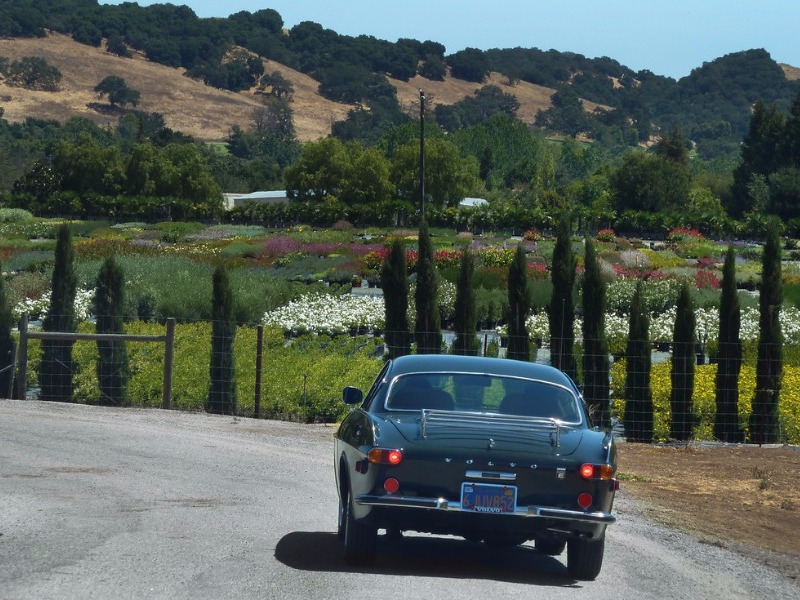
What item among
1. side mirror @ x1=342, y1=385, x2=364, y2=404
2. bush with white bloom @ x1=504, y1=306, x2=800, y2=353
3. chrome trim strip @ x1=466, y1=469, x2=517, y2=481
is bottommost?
bush with white bloom @ x1=504, y1=306, x2=800, y2=353

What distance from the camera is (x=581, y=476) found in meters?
8.97

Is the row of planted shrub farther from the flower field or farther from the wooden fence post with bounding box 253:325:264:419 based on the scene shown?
the wooden fence post with bounding box 253:325:264:419

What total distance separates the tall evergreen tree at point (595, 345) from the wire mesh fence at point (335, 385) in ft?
0.14

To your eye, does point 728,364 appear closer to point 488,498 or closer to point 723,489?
point 723,489

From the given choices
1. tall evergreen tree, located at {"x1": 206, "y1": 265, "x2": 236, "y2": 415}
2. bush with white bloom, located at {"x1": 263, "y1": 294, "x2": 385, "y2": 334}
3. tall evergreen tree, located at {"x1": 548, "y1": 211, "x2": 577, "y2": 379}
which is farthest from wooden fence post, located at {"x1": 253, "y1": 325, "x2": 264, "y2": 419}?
bush with white bloom, located at {"x1": 263, "y1": 294, "x2": 385, "y2": 334}

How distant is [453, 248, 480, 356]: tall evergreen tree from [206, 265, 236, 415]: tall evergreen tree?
4.67 m

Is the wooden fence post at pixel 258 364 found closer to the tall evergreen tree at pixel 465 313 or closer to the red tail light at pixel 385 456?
the tall evergreen tree at pixel 465 313

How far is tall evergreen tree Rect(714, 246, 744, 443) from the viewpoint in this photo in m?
25.6

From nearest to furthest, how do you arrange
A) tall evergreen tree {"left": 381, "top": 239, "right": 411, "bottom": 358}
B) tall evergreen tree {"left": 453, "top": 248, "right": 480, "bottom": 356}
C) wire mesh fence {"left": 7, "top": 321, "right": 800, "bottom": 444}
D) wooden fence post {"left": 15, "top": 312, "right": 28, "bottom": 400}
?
wooden fence post {"left": 15, "top": 312, "right": 28, "bottom": 400}, wire mesh fence {"left": 7, "top": 321, "right": 800, "bottom": 444}, tall evergreen tree {"left": 453, "top": 248, "right": 480, "bottom": 356}, tall evergreen tree {"left": 381, "top": 239, "right": 411, "bottom": 358}

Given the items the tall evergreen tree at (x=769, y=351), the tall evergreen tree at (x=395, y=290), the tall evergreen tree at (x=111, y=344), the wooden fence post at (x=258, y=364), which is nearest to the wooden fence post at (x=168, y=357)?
the wooden fence post at (x=258, y=364)

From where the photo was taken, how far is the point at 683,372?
2623 centimetres

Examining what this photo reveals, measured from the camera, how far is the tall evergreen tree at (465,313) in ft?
91.5

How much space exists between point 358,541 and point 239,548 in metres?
0.98

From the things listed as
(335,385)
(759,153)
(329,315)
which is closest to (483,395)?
(335,385)
